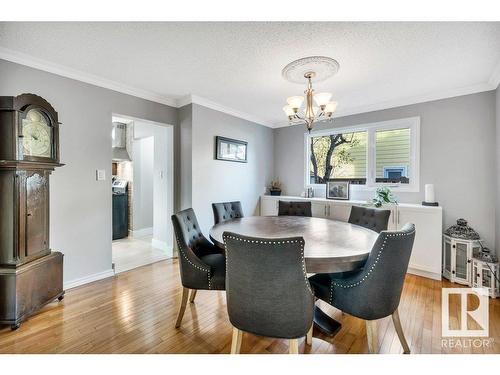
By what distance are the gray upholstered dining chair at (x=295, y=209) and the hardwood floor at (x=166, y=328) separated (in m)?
1.39

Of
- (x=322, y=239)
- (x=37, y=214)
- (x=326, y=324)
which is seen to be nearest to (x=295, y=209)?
(x=322, y=239)

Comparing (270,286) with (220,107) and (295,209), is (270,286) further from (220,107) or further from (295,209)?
(220,107)

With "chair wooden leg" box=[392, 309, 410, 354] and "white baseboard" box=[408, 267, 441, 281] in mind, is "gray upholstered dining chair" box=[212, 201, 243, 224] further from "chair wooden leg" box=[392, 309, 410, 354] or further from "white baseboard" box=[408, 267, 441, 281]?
"white baseboard" box=[408, 267, 441, 281]

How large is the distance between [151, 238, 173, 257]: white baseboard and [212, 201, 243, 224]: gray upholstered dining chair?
52.0 inches

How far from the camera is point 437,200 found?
125 inches

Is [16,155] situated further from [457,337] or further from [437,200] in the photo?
[437,200]

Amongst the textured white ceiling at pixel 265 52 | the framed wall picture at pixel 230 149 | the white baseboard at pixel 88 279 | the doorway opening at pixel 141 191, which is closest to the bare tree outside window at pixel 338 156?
the textured white ceiling at pixel 265 52

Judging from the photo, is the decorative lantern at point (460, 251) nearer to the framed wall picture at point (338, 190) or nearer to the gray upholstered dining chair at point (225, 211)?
the framed wall picture at point (338, 190)

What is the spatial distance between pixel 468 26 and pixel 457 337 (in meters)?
2.33

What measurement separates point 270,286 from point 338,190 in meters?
3.01

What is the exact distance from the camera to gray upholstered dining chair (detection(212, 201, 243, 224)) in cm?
294

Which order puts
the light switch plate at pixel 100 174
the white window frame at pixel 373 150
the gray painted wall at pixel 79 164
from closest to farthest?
the gray painted wall at pixel 79 164 < the light switch plate at pixel 100 174 < the white window frame at pixel 373 150

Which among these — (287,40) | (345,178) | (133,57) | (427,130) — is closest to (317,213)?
(345,178)

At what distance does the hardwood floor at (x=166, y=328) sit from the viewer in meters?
1.66
